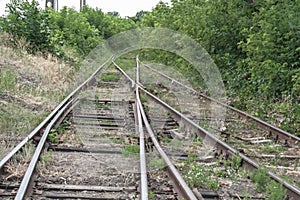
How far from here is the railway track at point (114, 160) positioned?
15.2 feet

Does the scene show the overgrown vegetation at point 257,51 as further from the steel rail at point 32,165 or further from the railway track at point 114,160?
the steel rail at point 32,165

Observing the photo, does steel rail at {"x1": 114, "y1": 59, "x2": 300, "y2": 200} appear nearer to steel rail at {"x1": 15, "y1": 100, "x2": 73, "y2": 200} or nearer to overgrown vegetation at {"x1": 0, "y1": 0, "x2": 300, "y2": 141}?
overgrown vegetation at {"x1": 0, "y1": 0, "x2": 300, "y2": 141}

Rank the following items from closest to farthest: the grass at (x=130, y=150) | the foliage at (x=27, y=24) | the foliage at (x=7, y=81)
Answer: the grass at (x=130, y=150)
the foliage at (x=7, y=81)
the foliage at (x=27, y=24)

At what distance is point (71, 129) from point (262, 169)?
11.6 ft

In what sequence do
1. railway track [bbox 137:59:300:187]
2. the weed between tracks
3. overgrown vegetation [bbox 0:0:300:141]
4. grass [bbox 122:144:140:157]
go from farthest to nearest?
overgrown vegetation [bbox 0:0:300:141]
railway track [bbox 137:59:300:187]
grass [bbox 122:144:140:157]
the weed between tracks

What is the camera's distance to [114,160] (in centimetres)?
584

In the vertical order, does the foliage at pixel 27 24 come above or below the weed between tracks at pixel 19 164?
above

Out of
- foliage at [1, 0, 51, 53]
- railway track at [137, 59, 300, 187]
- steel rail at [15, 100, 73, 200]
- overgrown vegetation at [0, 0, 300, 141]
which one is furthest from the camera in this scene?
foliage at [1, 0, 51, 53]

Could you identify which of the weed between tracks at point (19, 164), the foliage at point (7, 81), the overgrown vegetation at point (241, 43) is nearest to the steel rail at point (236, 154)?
the overgrown vegetation at point (241, 43)

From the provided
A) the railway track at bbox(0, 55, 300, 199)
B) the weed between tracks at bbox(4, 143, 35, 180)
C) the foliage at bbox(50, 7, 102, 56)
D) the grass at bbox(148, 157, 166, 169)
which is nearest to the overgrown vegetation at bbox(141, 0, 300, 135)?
the railway track at bbox(0, 55, 300, 199)

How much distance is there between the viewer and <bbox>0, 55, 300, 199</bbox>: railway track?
15.2ft

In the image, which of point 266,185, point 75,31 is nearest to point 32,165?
point 266,185

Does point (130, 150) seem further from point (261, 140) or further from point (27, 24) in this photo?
point (27, 24)

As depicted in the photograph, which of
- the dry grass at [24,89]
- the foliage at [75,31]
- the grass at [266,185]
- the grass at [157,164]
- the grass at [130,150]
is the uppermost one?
the foliage at [75,31]
